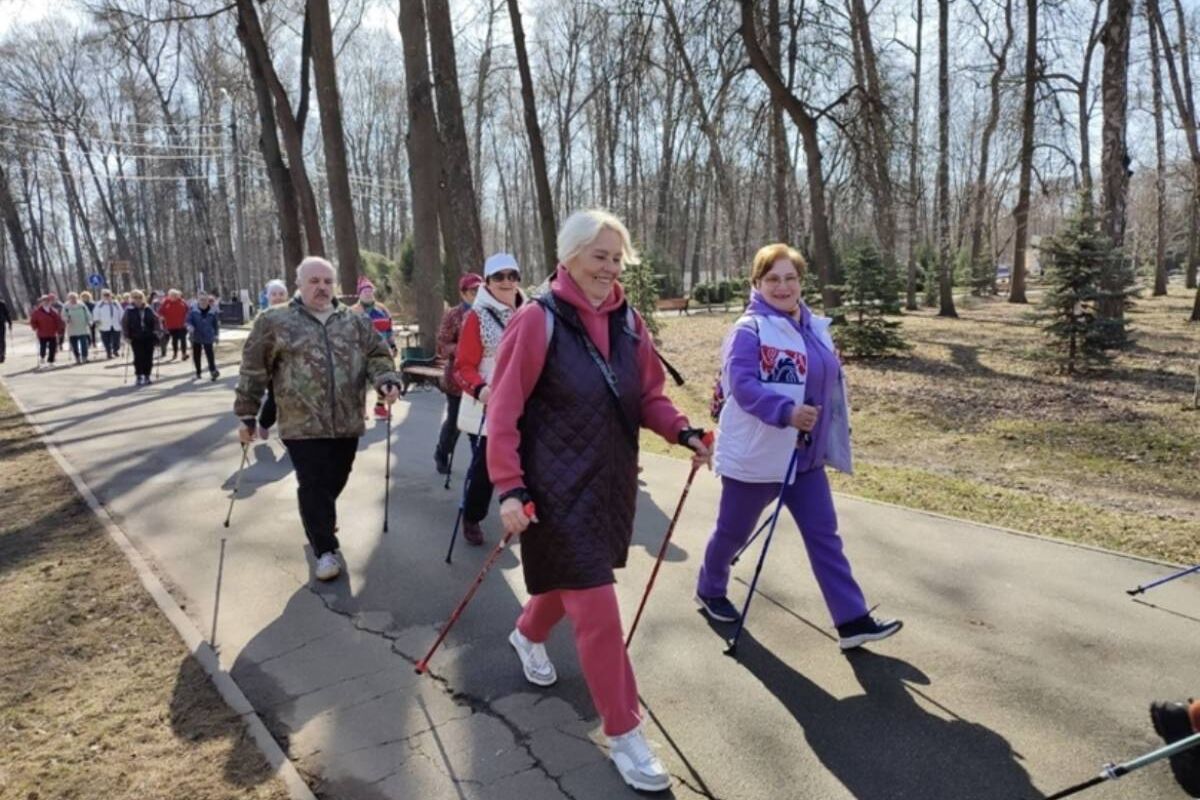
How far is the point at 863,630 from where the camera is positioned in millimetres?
3996

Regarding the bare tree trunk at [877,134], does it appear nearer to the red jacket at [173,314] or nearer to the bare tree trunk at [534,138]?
the bare tree trunk at [534,138]

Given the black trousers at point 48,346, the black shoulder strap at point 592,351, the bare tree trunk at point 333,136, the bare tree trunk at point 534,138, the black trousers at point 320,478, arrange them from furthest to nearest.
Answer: the black trousers at point 48,346 < the bare tree trunk at point 534,138 < the bare tree trunk at point 333,136 < the black trousers at point 320,478 < the black shoulder strap at point 592,351

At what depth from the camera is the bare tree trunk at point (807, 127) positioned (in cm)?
1485

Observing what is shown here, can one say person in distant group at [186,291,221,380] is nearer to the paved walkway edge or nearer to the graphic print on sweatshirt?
the paved walkway edge

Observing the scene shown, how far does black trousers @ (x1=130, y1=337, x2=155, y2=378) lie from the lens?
16.2m

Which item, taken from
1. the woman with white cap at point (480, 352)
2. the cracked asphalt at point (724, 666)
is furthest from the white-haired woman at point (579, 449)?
the woman with white cap at point (480, 352)

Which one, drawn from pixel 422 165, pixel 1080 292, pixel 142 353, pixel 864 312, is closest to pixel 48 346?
pixel 142 353

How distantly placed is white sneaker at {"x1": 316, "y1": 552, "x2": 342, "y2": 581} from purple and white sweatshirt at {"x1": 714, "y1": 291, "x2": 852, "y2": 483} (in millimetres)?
2552

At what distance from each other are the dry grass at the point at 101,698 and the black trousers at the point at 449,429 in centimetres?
272

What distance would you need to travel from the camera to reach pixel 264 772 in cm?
315

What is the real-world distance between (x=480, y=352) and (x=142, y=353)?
1338cm

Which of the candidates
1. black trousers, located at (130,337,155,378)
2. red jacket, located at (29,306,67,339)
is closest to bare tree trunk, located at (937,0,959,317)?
black trousers, located at (130,337,155,378)

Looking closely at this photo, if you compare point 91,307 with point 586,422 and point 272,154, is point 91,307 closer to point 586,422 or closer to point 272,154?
point 272,154

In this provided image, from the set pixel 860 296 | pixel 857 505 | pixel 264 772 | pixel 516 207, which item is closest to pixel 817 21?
pixel 860 296
